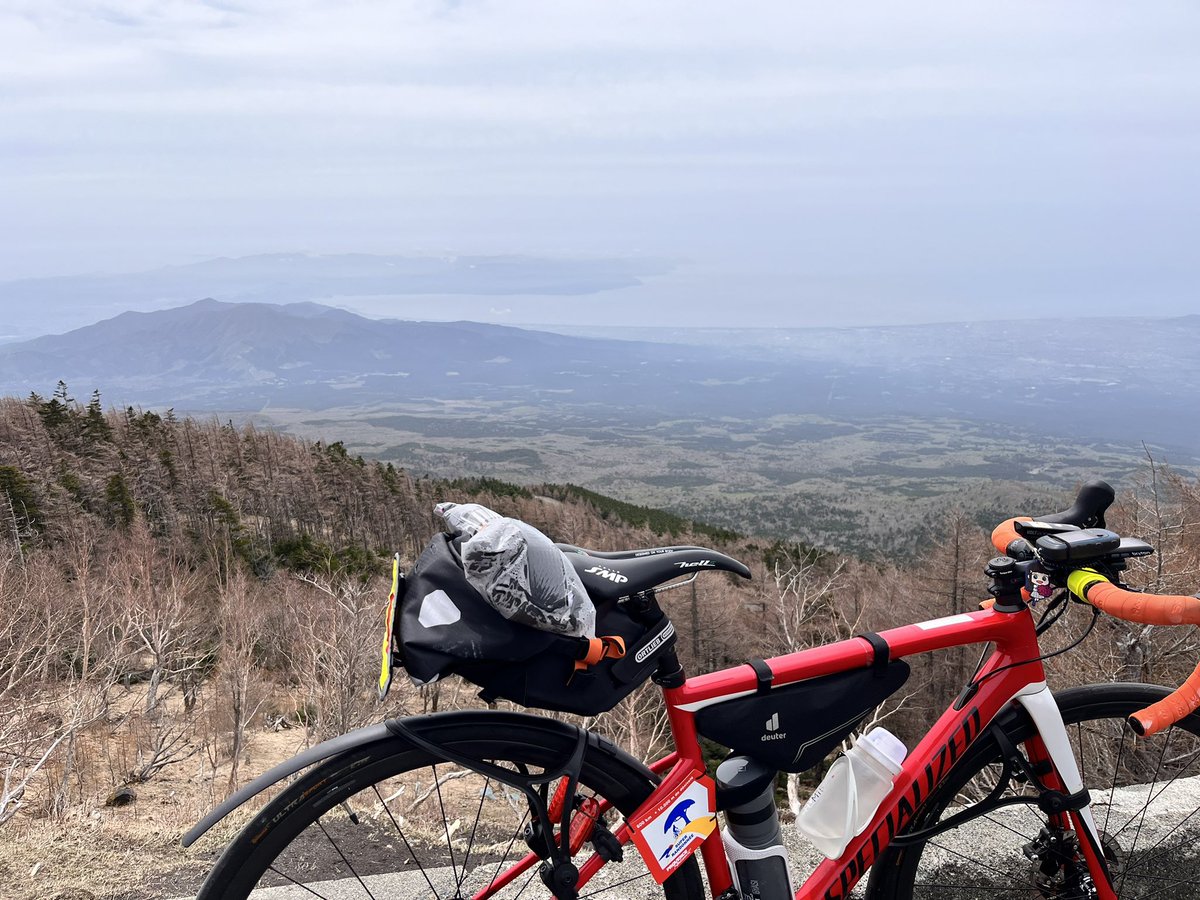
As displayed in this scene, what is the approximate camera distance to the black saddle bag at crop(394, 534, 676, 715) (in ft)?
6.28

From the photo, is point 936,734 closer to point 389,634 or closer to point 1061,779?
point 1061,779

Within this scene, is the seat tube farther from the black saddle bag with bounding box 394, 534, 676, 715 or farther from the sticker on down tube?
the black saddle bag with bounding box 394, 534, 676, 715

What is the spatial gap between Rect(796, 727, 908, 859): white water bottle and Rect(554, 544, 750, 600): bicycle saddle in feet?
2.69

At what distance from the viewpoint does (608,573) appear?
213 centimetres

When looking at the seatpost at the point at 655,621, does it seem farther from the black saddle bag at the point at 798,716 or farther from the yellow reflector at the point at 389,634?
the yellow reflector at the point at 389,634

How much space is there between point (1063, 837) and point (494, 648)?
2.26 metres

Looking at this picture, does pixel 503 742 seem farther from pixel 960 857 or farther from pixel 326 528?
pixel 326 528

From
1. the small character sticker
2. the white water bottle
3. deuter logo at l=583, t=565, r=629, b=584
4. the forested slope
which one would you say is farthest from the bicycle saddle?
the forested slope

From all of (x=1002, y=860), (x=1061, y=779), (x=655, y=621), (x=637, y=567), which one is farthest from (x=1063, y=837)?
(x=637, y=567)

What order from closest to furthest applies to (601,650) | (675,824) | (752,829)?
(601,650) → (675,824) → (752,829)

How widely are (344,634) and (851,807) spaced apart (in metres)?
21.0

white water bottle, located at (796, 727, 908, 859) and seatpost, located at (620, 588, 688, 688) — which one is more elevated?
seatpost, located at (620, 588, 688, 688)

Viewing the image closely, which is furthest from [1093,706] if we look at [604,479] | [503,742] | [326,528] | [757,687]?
[604,479]

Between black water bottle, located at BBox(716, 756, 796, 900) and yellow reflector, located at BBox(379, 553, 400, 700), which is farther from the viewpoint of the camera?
black water bottle, located at BBox(716, 756, 796, 900)
